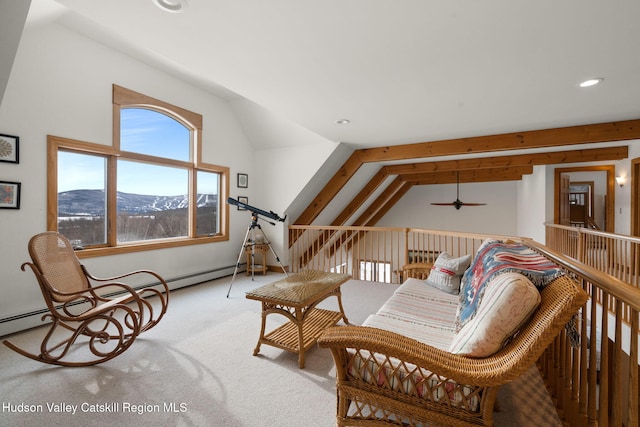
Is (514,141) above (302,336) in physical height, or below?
above

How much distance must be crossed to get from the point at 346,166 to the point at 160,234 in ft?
10.1

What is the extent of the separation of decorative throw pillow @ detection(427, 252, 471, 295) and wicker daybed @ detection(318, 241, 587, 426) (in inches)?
42.5

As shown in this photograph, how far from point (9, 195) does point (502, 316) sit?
12.5 feet

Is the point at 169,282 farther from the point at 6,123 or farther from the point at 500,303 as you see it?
the point at 500,303

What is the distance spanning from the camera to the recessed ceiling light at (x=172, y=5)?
1485mm

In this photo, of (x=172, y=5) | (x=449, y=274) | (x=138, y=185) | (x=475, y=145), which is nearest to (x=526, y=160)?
(x=475, y=145)

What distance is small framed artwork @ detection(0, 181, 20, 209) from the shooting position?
8.16 feet

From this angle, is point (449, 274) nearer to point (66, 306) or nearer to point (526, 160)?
point (66, 306)

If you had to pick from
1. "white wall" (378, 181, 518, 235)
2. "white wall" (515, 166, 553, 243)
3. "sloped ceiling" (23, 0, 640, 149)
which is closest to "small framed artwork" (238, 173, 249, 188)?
"sloped ceiling" (23, 0, 640, 149)

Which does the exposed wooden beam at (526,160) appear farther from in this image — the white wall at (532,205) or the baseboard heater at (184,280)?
the baseboard heater at (184,280)

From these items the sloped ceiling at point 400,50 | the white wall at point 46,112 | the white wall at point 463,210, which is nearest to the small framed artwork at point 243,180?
the white wall at point 46,112

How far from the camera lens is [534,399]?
1.75 m

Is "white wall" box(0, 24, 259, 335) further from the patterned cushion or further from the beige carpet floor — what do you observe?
the patterned cushion

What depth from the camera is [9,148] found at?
2512 mm
